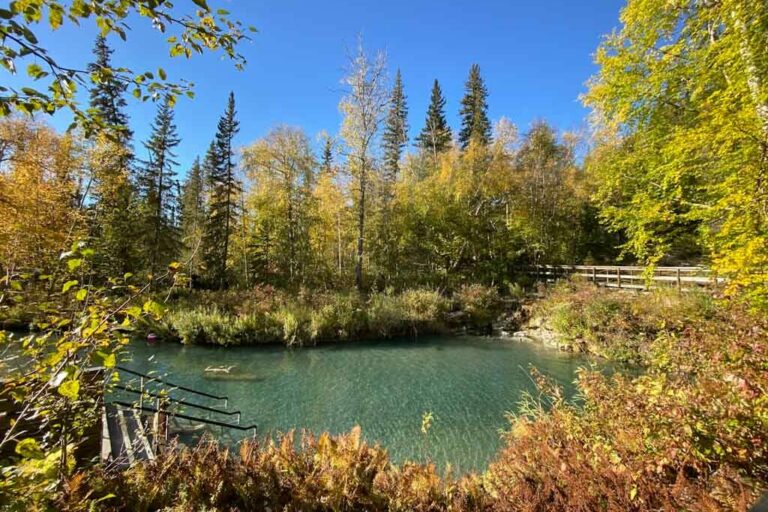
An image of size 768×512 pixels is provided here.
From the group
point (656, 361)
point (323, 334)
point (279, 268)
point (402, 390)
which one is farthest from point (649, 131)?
point (279, 268)

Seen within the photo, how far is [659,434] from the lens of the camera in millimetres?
2707

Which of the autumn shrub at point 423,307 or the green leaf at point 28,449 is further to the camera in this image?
the autumn shrub at point 423,307

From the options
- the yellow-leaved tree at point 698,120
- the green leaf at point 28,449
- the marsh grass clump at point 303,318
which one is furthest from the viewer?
the marsh grass clump at point 303,318

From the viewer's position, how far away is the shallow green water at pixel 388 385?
22.3 feet

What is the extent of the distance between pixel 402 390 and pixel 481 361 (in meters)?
3.59

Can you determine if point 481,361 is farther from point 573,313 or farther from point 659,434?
point 659,434

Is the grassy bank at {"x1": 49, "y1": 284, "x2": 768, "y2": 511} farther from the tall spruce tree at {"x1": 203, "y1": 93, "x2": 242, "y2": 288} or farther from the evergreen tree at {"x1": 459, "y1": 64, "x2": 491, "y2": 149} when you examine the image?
the evergreen tree at {"x1": 459, "y1": 64, "x2": 491, "y2": 149}

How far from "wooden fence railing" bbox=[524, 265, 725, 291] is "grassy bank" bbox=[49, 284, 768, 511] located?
5.59 meters

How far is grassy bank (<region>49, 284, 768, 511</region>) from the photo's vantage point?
2346mm

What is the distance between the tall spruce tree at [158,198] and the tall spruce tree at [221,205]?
1.96m

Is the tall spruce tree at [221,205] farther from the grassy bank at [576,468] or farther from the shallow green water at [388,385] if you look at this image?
the grassy bank at [576,468]

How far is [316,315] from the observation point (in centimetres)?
1446

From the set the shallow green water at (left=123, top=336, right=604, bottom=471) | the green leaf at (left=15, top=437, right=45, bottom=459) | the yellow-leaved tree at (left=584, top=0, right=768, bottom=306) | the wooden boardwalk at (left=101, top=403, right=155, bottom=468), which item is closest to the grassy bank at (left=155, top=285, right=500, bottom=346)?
the shallow green water at (left=123, top=336, right=604, bottom=471)

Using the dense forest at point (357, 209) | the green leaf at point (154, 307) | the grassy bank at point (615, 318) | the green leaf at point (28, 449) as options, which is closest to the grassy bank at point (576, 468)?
the green leaf at point (28, 449)
